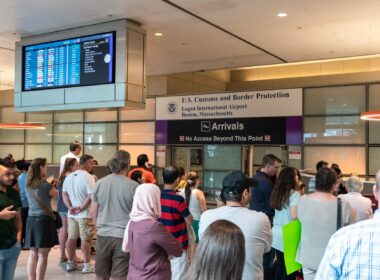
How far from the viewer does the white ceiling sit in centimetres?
623

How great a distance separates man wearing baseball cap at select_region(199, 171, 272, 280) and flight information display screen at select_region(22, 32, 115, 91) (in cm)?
456

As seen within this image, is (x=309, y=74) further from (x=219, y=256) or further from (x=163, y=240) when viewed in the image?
(x=219, y=256)

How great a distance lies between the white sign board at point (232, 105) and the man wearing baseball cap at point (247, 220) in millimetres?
8270

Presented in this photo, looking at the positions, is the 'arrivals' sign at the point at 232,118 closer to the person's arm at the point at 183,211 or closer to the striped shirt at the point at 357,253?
the person's arm at the point at 183,211

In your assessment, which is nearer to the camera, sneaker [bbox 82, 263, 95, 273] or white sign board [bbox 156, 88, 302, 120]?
sneaker [bbox 82, 263, 95, 273]

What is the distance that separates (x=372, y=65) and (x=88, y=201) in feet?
32.2

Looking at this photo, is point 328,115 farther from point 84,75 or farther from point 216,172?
point 84,75

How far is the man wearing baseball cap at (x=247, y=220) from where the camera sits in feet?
8.46

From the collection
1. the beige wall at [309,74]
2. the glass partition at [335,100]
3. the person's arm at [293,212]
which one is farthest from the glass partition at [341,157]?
the person's arm at [293,212]

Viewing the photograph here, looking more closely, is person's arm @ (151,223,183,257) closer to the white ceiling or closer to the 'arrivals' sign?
the white ceiling

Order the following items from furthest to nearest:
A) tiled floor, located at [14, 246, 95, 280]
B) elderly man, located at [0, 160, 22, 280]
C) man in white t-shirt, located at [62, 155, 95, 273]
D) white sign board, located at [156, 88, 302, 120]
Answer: white sign board, located at [156, 88, 302, 120] < man in white t-shirt, located at [62, 155, 95, 273] < tiled floor, located at [14, 246, 95, 280] < elderly man, located at [0, 160, 22, 280]

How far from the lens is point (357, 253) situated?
64.0 inches

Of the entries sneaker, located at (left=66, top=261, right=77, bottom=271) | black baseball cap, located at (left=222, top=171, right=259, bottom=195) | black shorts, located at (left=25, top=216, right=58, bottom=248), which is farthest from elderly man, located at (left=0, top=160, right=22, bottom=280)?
sneaker, located at (left=66, top=261, right=77, bottom=271)

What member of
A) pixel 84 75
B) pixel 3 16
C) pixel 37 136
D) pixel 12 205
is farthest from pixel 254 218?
pixel 37 136
